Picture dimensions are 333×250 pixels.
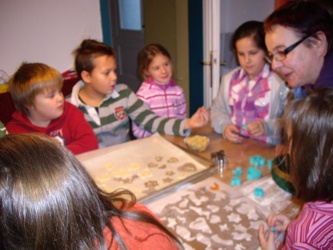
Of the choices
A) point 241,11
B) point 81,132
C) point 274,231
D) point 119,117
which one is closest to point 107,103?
point 119,117

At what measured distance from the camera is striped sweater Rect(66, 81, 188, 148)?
1783 mm

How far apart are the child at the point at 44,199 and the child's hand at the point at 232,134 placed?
42.6 inches

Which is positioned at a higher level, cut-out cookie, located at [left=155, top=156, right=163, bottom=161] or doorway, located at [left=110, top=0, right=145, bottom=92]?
doorway, located at [left=110, top=0, right=145, bottom=92]

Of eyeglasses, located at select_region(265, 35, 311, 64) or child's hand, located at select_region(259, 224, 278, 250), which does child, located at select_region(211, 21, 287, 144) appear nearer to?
eyeglasses, located at select_region(265, 35, 311, 64)

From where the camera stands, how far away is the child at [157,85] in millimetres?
2018

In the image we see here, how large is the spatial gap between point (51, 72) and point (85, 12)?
3.59ft

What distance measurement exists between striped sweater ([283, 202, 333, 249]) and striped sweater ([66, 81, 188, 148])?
96 centimetres

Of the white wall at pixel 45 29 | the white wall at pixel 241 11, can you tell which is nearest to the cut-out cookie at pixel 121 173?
the white wall at pixel 45 29

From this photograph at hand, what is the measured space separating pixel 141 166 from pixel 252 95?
80cm

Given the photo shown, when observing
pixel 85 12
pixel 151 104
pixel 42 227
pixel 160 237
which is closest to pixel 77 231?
pixel 42 227

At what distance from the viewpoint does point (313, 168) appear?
0.82 metres

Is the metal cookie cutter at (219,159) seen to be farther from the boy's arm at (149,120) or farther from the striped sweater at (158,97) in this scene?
the striped sweater at (158,97)

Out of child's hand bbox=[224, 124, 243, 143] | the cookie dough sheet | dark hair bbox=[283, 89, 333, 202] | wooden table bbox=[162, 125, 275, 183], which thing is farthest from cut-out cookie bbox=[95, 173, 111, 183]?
dark hair bbox=[283, 89, 333, 202]

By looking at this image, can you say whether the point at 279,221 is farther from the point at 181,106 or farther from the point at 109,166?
the point at 181,106
